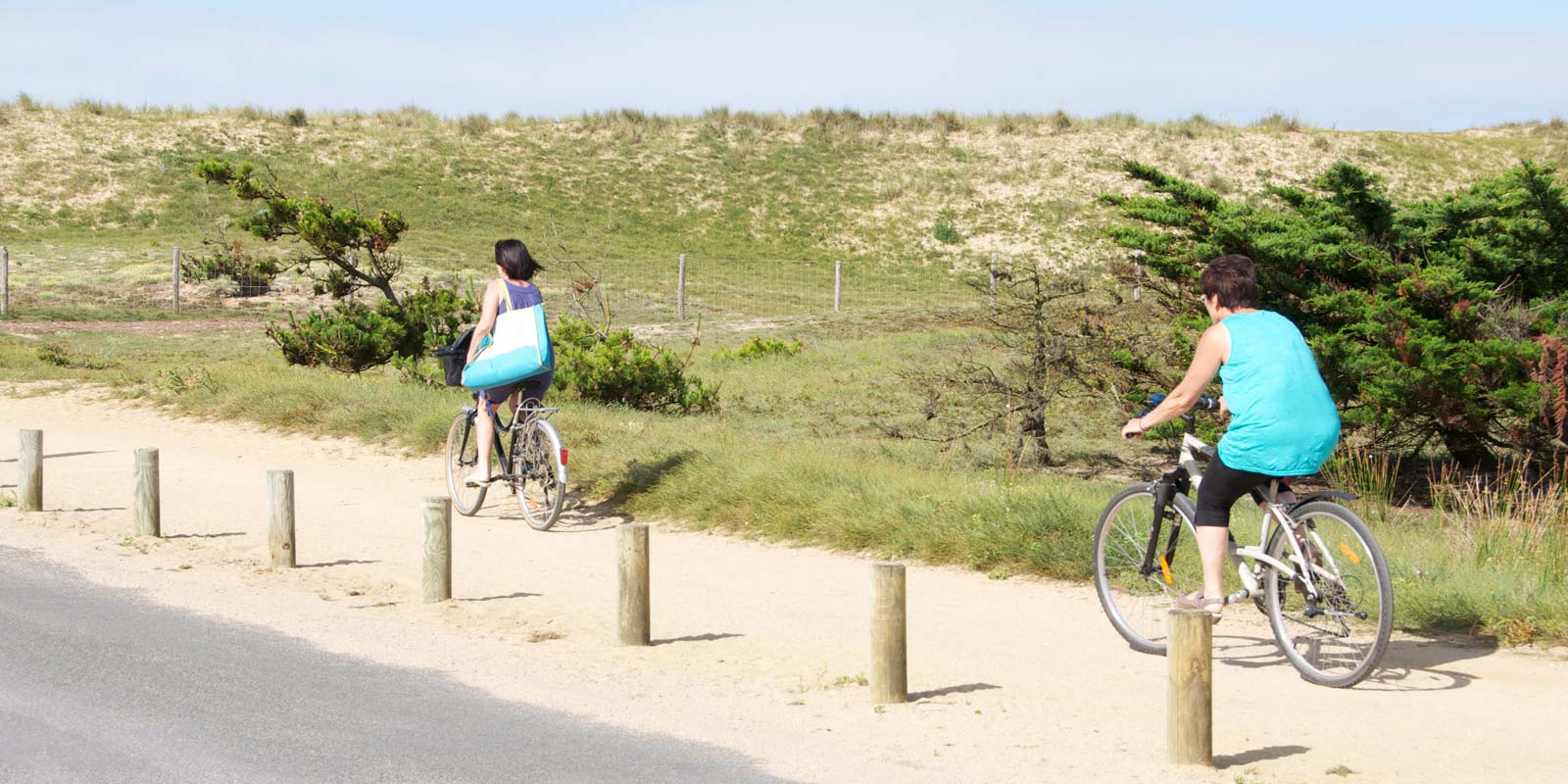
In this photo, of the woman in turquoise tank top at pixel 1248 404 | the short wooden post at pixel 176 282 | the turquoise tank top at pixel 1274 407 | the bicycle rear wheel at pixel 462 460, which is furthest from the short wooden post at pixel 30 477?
the short wooden post at pixel 176 282

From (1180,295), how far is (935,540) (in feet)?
17.1

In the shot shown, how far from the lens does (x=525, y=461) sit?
10602 millimetres

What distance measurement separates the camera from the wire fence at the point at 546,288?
32125mm

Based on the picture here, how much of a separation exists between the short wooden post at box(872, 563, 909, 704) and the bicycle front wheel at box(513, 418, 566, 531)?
447 centimetres

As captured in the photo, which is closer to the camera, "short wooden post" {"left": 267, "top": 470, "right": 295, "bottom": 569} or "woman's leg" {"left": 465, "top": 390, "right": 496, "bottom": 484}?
"short wooden post" {"left": 267, "top": 470, "right": 295, "bottom": 569}

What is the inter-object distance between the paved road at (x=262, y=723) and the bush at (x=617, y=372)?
9.76m

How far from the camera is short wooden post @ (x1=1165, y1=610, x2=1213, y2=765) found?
202 inches

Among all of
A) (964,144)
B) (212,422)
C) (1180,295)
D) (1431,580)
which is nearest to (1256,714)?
(1431,580)

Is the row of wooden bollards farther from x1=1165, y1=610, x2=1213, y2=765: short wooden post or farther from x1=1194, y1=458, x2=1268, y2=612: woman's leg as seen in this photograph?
x1=1194, y1=458, x2=1268, y2=612: woman's leg

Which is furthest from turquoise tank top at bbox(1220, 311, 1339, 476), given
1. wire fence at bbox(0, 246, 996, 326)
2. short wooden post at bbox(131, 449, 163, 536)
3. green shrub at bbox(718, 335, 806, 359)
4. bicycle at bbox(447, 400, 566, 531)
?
wire fence at bbox(0, 246, 996, 326)

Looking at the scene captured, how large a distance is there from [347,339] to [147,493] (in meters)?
9.10

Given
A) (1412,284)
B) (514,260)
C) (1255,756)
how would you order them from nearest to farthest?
(1255,756) < (514,260) < (1412,284)

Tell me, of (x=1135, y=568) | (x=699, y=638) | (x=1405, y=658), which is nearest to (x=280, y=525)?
(x=699, y=638)

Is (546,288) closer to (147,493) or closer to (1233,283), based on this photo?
(147,493)
